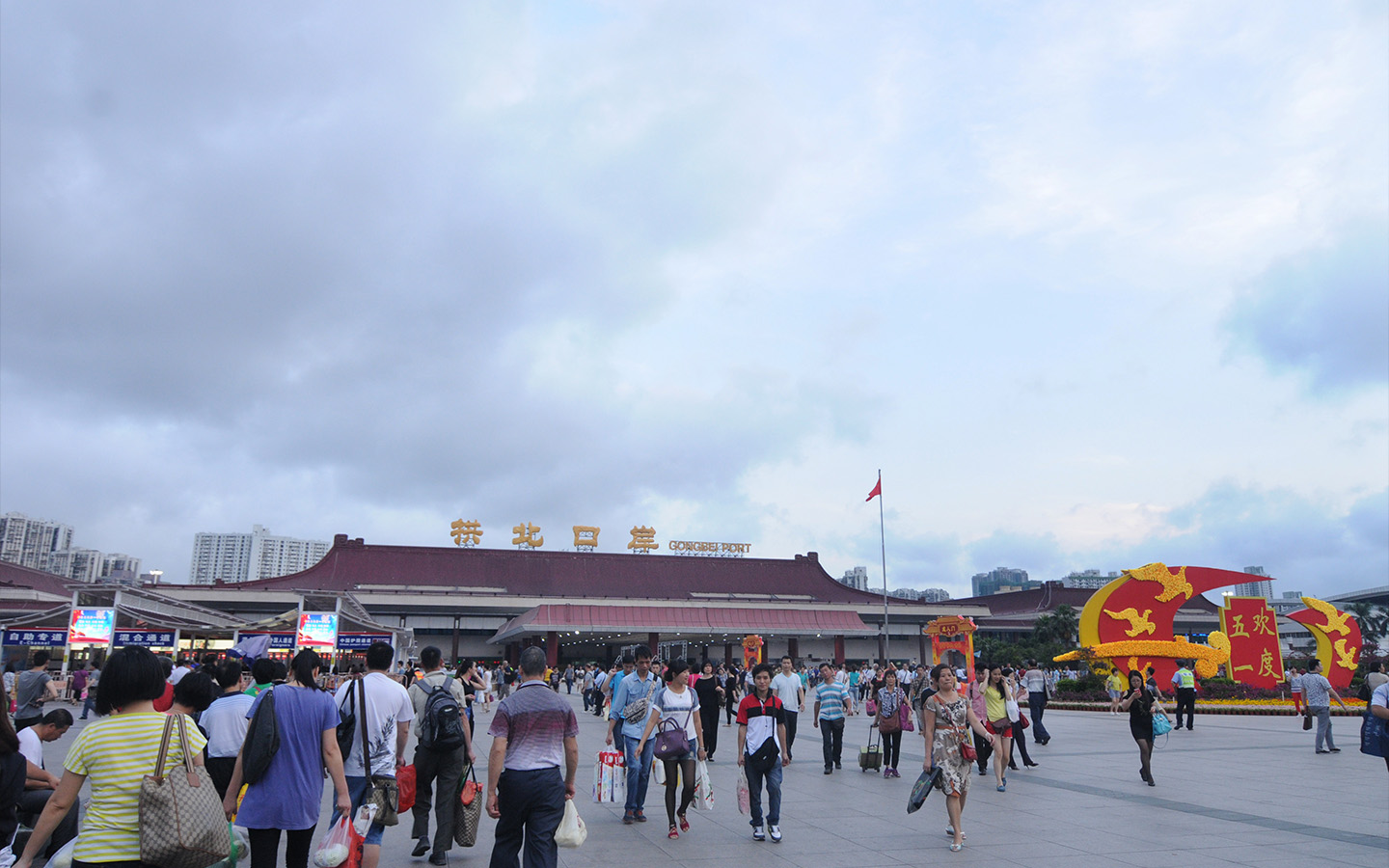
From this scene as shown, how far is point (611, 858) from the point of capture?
283 inches

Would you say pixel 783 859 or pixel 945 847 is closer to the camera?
pixel 783 859

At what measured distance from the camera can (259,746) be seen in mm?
4742

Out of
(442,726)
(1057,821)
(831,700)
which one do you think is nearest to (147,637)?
(831,700)

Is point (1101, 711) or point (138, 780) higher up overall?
point (138, 780)

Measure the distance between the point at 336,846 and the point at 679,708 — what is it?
3.80 metres

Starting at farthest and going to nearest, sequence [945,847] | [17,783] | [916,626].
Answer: [916,626]
[945,847]
[17,783]

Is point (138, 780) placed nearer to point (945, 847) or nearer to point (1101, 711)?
point (945, 847)

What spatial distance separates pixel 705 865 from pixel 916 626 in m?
58.3

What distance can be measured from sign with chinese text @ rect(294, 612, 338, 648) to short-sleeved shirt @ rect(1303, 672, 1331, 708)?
22.9m

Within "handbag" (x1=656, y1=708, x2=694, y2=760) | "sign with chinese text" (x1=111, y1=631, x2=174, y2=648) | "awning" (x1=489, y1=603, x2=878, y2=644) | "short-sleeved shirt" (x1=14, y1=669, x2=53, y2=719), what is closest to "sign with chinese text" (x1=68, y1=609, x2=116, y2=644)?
"sign with chinese text" (x1=111, y1=631, x2=174, y2=648)

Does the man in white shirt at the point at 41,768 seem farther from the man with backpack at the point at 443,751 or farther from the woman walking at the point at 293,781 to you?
the man with backpack at the point at 443,751

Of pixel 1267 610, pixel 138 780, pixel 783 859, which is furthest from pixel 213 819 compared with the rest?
pixel 1267 610

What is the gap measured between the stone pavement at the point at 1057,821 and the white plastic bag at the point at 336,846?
2296 millimetres

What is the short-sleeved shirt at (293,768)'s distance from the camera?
15.5 ft
